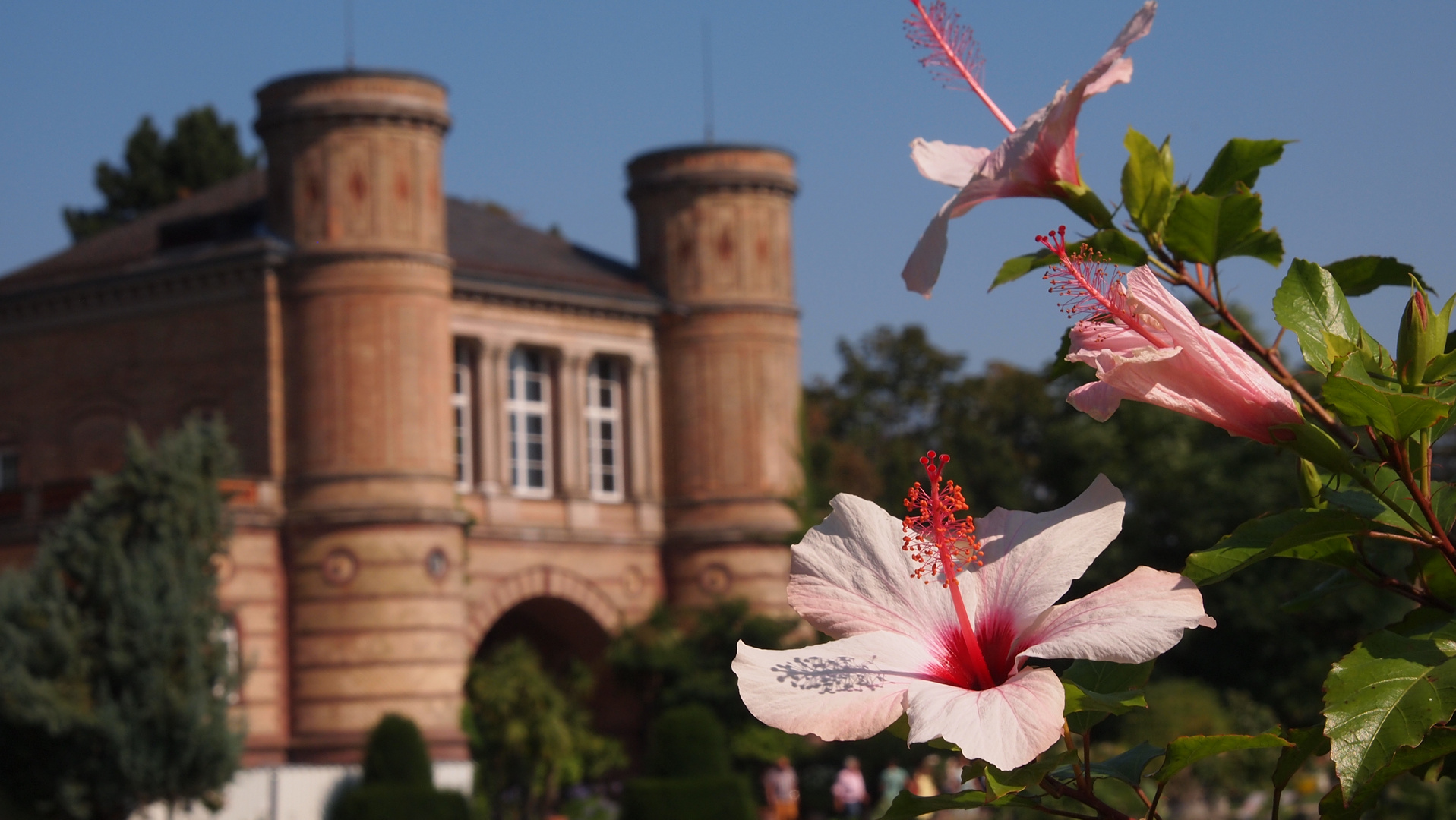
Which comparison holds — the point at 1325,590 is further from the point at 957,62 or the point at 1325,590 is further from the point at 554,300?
the point at 554,300

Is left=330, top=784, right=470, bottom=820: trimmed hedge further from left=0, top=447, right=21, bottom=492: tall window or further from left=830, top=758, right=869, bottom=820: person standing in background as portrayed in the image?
left=0, top=447, right=21, bottom=492: tall window

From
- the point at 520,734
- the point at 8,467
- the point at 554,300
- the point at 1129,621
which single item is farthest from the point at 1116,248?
the point at 8,467

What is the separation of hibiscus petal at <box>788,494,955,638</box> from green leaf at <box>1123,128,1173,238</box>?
0.52 m

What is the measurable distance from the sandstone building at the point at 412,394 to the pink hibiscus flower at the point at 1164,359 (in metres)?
27.7

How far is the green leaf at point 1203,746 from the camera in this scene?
143cm

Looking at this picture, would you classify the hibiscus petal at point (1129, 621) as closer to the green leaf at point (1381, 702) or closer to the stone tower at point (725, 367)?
the green leaf at point (1381, 702)

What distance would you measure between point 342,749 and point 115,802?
640cm

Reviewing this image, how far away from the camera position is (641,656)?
33.7 meters

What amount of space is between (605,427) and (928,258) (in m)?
33.9

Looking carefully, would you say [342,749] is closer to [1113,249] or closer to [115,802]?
[115,802]

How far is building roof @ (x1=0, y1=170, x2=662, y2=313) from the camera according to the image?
105 feet

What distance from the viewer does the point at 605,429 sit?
35531 millimetres

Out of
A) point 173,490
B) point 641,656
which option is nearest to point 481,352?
point 641,656

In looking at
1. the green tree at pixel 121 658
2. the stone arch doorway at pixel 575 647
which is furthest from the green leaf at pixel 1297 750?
the stone arch doorway at pixel 575 647
